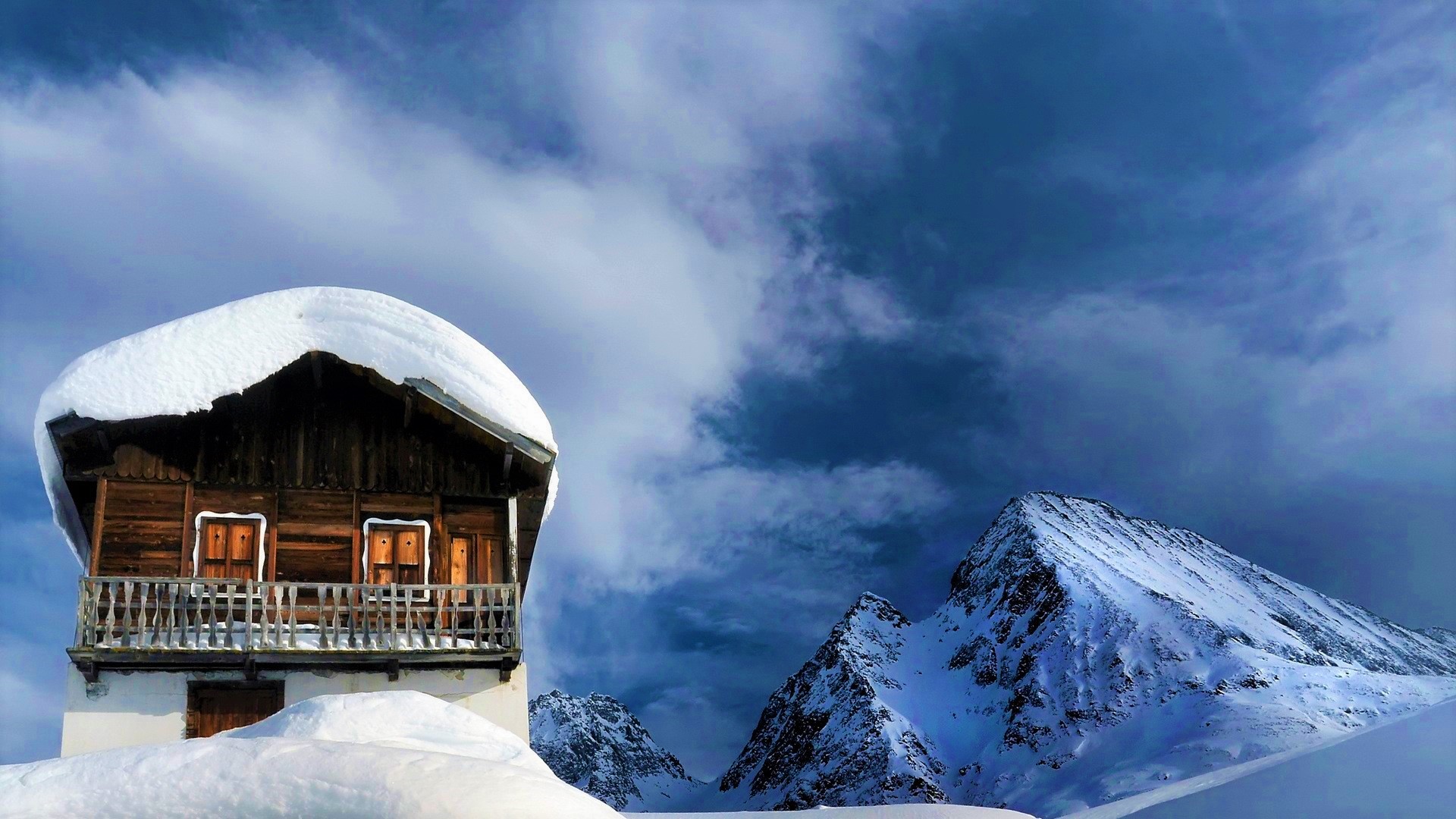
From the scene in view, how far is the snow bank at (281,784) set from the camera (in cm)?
625

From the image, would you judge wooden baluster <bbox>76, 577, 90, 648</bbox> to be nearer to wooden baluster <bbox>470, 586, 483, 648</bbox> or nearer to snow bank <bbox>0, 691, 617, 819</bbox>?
wooden baluster <bbox>470, 586, 483, 648</bbox>

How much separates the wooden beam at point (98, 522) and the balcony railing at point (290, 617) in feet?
1.23

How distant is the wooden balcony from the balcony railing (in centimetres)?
2

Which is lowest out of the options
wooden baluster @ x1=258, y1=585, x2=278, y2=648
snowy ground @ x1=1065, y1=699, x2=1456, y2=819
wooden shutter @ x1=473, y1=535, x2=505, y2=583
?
snowy ground @ x1=1065, y1=699, x2=1456, y2=819

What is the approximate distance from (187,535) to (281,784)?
43.1 ft

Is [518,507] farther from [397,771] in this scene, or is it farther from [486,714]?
[397,771]

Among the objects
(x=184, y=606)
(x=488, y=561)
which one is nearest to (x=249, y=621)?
(x=184, y=606)

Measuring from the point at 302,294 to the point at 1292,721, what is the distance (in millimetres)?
182574

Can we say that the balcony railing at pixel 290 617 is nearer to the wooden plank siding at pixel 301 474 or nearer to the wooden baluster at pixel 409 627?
the wooden baluster at pixel 409 627

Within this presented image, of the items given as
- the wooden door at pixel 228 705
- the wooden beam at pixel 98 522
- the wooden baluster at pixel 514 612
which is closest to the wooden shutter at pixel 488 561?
the wooden baluster at pixel 514 612

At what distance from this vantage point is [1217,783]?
9.49 m

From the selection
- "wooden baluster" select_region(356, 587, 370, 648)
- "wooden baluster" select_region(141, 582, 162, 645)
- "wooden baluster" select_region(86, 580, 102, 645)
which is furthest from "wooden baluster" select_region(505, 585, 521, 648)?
"wooden baluster" select_region(86, 580, 102, 645)

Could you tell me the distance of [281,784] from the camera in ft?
20.8

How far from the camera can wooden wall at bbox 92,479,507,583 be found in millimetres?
18078
